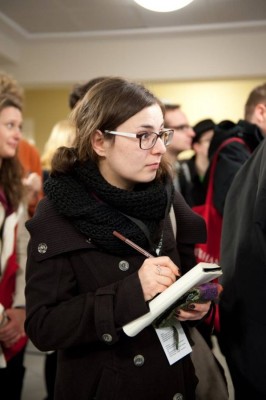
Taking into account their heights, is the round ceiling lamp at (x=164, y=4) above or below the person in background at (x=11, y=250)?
above

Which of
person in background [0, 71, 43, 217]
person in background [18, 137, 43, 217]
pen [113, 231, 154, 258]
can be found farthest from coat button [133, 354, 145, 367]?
person in background [18, 137, 43, 217]

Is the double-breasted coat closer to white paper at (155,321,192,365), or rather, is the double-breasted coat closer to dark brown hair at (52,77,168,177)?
white paper at (155,321,192,365)

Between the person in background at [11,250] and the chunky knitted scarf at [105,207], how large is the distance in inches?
24.1

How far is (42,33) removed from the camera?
314cm

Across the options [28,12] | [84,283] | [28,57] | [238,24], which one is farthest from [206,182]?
[28,57]

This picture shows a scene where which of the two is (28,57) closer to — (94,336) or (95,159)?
(95,159)

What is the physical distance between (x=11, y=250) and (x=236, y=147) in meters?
1.09

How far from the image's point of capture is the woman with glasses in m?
1.00

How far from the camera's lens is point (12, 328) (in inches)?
61.2

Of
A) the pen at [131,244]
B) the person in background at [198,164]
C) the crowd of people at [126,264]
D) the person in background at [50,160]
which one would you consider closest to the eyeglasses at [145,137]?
the crowd of people at [126,264]

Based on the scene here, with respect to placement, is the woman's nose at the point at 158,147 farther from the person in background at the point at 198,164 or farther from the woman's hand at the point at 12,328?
the person in background at the point at 198,164

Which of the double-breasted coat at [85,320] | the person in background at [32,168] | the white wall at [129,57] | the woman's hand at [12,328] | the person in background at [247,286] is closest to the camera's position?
the double-breasted coat at [85,320]

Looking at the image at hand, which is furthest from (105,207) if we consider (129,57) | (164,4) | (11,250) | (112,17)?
(129,57)

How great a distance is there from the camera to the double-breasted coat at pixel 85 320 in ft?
3.22
